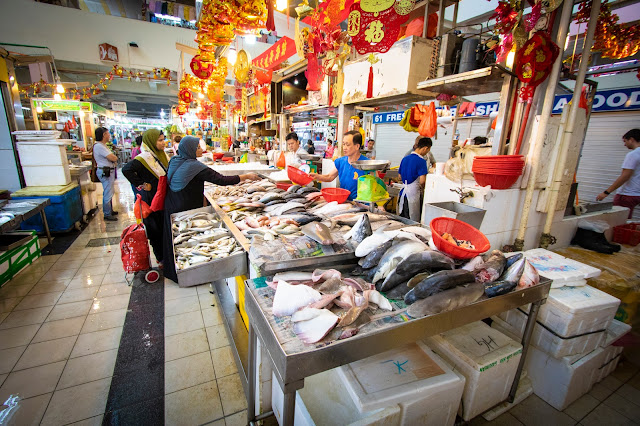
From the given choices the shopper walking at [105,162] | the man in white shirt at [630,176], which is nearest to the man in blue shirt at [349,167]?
the man in white shirt at [630,176]

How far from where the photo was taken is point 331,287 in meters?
1.58

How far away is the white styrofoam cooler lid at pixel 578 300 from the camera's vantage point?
210cm

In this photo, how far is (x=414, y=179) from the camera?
15.7ft

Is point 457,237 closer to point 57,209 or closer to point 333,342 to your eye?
point 333,342

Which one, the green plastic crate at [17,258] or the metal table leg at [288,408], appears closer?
the metal table leg at [288,408]

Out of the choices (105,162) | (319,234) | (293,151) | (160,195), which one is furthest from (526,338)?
(105,162)

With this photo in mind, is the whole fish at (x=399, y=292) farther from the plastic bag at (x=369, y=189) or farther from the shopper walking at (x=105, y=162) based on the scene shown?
the shopper walking at (x=105, y=162)

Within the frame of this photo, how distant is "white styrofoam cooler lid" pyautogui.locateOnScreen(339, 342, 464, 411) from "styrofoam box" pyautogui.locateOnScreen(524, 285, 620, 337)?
109cm

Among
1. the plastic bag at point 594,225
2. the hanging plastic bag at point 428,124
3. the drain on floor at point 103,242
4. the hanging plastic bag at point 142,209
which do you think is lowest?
the drain on floor at point 103,242

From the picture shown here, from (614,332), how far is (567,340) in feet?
2.44

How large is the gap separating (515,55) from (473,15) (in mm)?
4250

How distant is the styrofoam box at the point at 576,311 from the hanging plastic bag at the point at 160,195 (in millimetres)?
4385

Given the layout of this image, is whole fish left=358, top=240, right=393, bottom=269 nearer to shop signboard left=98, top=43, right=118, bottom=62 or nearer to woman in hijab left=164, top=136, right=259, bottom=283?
woman in hijab left=164, top=136, right=259, bottom=283

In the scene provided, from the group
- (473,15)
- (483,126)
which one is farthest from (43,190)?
(483,126)
